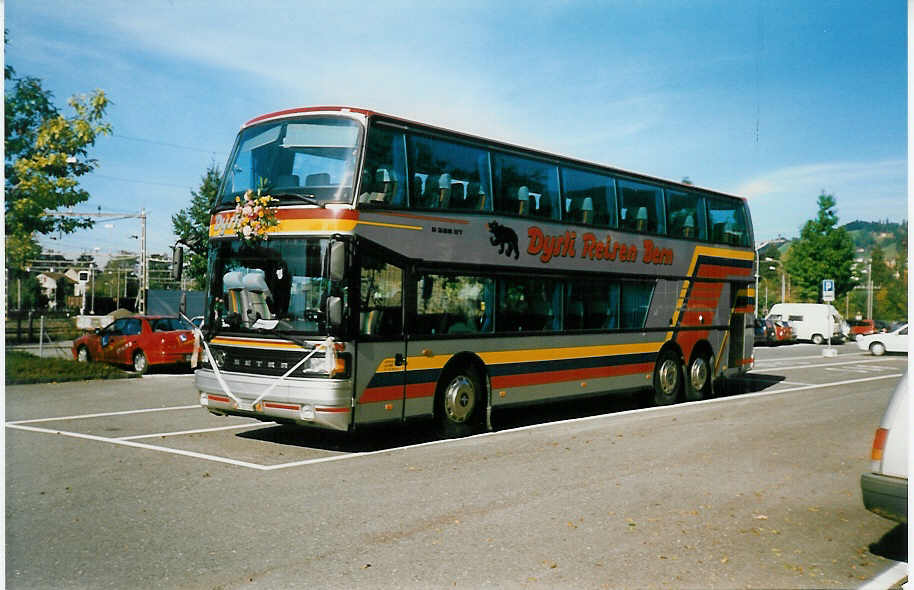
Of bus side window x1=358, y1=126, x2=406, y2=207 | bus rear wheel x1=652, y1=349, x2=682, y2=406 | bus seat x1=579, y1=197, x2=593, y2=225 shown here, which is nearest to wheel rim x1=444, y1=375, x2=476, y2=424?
bus side window x1=358, y1=126, x2=406, y2=207

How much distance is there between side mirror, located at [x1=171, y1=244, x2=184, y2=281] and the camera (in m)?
10.7

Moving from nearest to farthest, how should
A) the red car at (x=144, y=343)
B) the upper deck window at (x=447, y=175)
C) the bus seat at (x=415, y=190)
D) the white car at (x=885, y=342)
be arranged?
the bus seat at (x=415, y=190)
the upper deck window at (x=447, y=175)
the red car at (x=144, y=343)
the white car at (x=885, y=342)

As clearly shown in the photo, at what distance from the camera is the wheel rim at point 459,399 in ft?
36.0

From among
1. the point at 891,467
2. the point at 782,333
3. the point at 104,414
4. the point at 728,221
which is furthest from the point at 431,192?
the point at 782,333

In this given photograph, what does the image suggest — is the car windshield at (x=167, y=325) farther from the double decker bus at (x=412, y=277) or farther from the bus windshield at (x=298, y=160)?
the bus windshield at (x=298, y=160)

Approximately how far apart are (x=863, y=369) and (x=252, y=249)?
21.5 m

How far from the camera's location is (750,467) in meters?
9.10

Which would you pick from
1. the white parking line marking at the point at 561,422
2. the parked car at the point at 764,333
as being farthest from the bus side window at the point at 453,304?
the parked car at the point at 764,333

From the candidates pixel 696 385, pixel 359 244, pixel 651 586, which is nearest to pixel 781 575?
pixel 651 586

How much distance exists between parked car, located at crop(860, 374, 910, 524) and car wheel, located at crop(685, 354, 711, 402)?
10558 millimetres

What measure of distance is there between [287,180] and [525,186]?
3.85 meters

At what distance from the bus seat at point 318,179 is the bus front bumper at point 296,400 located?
2.35m

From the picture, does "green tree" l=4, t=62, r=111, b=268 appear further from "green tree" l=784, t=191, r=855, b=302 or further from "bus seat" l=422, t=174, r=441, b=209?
"green tree" l=784, t=191, r=855, b=302

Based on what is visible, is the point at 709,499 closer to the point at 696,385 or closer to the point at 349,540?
the point at 349,540
